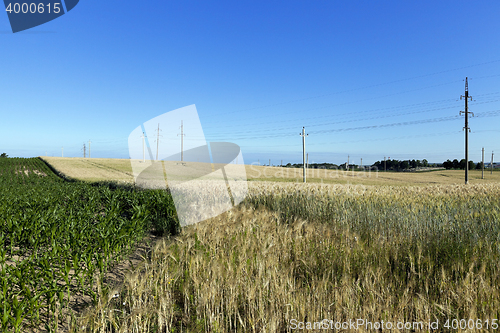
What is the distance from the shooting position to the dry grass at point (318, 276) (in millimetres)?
2574

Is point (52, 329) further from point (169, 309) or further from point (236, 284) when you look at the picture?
point (236, 284)

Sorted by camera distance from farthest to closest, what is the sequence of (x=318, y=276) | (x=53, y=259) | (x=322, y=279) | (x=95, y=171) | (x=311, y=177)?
(x=95, y=171), (x=311, y=177), (x=318, y=276), (x=53, y=259), (x=322, y=279)

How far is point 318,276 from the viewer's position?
3.79m

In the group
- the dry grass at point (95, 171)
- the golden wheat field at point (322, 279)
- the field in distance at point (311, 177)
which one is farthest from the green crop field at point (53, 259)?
the field in distance at point (311, 177)

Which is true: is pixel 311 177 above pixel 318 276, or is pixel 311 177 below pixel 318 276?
below

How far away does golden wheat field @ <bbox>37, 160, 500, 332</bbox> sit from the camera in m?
2.49

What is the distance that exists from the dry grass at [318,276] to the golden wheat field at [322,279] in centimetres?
2

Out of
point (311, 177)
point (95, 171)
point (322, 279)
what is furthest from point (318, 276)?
point (95, 171)

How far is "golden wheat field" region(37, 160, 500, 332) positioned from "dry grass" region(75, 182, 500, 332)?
0.02 m

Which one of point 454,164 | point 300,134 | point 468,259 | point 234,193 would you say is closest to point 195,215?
point 234,193

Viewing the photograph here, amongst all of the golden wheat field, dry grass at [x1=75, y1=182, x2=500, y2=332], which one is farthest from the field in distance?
the golden wheat field

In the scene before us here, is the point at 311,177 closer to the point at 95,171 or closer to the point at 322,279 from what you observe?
the point at 95,171

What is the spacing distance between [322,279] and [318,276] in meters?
0.48

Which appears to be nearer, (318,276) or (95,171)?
(318,276)
